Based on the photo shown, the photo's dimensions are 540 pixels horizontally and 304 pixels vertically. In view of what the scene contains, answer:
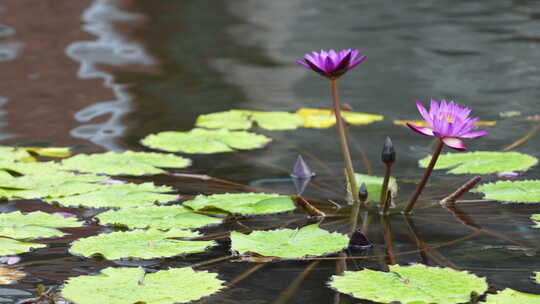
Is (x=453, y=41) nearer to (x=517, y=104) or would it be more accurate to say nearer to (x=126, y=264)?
(x=517, y=104)

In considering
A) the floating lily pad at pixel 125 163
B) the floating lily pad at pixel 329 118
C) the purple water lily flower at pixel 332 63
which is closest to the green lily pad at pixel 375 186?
the purple water lily flower at pixel 332 63

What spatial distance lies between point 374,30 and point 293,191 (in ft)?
8.81

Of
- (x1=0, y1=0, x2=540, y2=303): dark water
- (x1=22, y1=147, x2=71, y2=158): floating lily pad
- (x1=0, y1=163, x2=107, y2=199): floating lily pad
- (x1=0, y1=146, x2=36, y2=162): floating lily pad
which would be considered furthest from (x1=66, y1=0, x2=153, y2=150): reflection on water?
(x1=0, y1=163, x2=107, y2=199): floating lily pad

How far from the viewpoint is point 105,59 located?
3879 mm

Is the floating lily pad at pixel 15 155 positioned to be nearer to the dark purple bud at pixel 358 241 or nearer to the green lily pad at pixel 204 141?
the green lily pad at pixel 204 141

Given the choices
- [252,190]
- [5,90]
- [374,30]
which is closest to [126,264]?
[252,190]

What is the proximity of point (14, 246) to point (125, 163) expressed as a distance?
609mm

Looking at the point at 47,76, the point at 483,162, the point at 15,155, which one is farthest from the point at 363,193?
the point at 47,76

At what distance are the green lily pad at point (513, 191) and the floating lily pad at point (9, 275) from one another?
0.99m

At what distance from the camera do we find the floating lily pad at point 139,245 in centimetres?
131

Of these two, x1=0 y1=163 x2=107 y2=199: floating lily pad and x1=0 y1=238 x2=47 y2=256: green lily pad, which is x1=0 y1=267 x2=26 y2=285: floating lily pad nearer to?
x1=0 y1=238 x2=47 y2=256: green lily pad

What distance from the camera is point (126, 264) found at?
4.31 feet

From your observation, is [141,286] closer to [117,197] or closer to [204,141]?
[117,197]

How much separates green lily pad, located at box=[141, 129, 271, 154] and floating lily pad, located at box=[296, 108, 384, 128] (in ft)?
0.91
